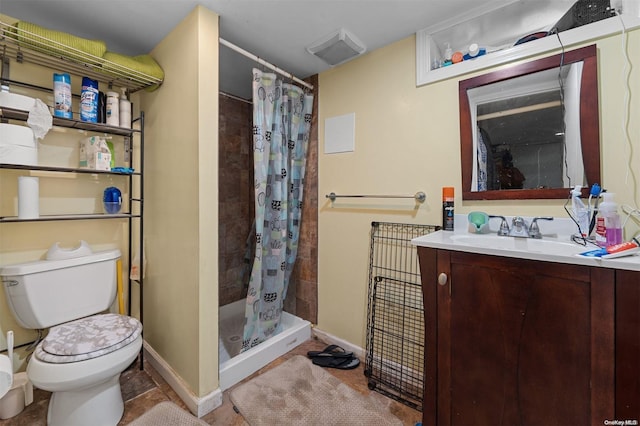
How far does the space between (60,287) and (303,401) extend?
148cm

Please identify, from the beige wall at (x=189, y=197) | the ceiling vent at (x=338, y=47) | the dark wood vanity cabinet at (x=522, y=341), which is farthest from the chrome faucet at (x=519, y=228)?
the beige wall at (x=189, y=197)

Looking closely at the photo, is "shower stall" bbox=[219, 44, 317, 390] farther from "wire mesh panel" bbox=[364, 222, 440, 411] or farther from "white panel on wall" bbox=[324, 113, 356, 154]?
"wire mesh panel" bbox=[364, 222, 440, 411]

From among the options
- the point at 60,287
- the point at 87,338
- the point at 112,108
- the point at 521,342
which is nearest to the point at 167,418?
the point at 87,338

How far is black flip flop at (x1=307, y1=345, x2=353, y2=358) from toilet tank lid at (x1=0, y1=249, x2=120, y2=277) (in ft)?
4.78

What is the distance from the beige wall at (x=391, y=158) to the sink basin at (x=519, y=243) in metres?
0.15

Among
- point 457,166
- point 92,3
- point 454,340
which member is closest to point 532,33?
point 457,166

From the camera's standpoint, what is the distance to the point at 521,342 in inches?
37.9

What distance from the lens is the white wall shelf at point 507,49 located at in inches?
44.5

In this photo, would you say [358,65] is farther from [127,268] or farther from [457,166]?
[127,268]

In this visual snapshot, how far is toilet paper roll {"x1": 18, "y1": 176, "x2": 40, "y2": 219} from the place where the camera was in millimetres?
1360

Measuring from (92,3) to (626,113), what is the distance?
250 cm

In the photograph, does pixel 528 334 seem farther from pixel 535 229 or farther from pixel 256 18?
pixel 256 18

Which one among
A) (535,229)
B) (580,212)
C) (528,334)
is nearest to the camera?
(528,334)

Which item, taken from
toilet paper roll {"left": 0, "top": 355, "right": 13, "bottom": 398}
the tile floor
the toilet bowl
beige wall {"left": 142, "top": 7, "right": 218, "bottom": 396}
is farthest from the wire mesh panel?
toilet paper roll {"left": 0, "top": 355, "right": 13, "bottom": 398}
